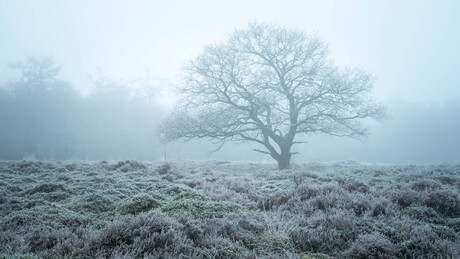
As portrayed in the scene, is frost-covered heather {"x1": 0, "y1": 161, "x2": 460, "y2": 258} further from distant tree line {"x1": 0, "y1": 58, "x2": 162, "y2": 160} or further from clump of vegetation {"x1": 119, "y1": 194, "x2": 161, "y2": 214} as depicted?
distant tree line {"x1": 0, "y1": 58, "x2": 162, "y2": 160}

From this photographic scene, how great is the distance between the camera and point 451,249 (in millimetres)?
3553

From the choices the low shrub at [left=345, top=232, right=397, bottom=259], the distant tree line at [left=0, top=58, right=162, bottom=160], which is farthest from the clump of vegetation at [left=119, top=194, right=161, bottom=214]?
the distant tree line at [left=0, top=58, right=162, bottom=160]

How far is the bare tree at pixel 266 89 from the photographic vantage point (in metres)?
16.0

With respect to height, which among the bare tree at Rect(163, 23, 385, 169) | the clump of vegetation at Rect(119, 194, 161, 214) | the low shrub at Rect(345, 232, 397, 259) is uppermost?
the bare tree at Rect(163, 23, 385, 169)

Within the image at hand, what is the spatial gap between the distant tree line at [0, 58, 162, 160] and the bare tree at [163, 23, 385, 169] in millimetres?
27059

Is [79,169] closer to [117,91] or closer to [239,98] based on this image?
[239,98]

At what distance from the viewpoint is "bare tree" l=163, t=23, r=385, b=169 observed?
16.0m

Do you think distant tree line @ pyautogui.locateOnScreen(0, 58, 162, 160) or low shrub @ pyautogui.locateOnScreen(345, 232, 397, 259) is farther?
distant tree line @ pyautogui.locateOnScreen(0, 58, 162, 160)

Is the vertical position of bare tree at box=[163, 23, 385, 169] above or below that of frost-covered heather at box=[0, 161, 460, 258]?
above

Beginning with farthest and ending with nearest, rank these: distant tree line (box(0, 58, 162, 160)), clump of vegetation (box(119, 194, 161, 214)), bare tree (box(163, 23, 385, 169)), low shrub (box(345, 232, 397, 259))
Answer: distant tree line (box(0, 58, 162, 160)) → bare tree (box(163, 23, 385, 169)) → clump of vegetation (box(119, 194, 161, 214)) → low shrub (box(345, 232, 397, 259))

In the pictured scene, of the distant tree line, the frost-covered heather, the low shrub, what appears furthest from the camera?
the distant tree line

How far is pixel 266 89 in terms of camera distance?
55.5 feet

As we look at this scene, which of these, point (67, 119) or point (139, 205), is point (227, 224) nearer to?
point (139, 205)

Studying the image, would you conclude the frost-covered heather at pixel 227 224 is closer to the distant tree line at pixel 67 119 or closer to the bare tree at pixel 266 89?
the bare tree at pixel 266 89
